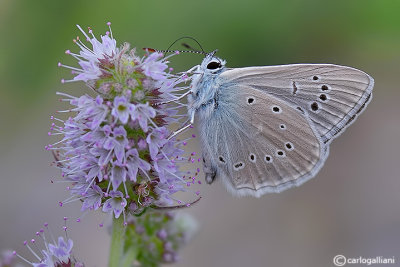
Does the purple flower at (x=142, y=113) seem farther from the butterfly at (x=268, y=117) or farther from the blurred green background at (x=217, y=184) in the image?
the blurred green background at (x=217, y=184)

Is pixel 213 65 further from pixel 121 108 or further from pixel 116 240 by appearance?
pixel 116 240

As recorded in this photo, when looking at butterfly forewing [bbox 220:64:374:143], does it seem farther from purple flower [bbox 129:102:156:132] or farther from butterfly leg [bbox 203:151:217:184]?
purple flower [bbox 129:102:156:132]

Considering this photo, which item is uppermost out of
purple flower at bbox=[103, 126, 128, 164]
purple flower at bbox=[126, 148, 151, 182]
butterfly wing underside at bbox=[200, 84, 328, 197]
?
butterfly wing underside at bbox=[200, 84, 328, 197]

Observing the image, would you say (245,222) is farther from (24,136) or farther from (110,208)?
(110,208)

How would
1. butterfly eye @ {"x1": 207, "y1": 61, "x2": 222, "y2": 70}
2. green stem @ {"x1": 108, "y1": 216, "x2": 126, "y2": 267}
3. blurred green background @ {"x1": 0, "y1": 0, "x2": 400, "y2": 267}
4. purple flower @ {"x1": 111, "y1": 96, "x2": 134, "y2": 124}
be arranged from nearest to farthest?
purple flower @ {"x1": 111, "y1": 96, "x2": 134, "y2": 124}, green stem @ {"x1": 108, "y1": 216, "x2": 126, "y2": 267}, butterfly eye @ {"x1": 207, "y1": 61, "x2": 222, "y2": 70}, blurred green background @ {"x1": 0, "y1": 0, "x2": 400, "y2": 267}

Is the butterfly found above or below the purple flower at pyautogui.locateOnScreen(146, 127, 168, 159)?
above

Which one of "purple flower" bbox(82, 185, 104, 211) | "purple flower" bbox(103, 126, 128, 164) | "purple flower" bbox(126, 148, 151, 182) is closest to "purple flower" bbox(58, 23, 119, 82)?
"purple flower" bbox(103, 126, 128, 164)

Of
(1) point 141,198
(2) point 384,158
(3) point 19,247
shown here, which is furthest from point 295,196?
(1) point 141,198

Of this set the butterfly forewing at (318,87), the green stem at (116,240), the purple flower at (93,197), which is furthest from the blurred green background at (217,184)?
the purple flower at (93,197)
